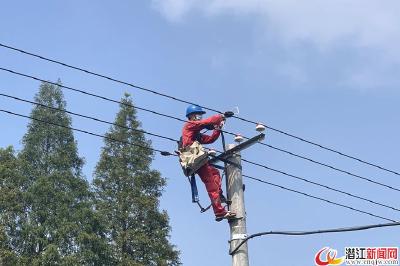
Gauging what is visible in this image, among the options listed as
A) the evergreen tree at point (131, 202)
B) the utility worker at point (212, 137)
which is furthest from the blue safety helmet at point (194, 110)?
the evergreen tree at point (131, 202)

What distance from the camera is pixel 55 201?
35.7 meters

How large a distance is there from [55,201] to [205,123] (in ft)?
86.5

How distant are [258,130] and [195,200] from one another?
1587 mm

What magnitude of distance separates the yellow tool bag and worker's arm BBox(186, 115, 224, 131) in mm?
272

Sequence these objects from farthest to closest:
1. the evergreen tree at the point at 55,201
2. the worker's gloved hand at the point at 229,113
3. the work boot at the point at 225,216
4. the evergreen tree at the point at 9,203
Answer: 1. the evergreen tree at the point at 55,201
2. the evergreen tree at the point at 9,203
3. the worker's gloved hand at the point at 229,113
4. the work boot at the point at 225,216

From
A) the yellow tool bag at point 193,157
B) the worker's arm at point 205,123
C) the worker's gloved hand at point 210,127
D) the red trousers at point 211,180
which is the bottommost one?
the red trousers at point 211,180

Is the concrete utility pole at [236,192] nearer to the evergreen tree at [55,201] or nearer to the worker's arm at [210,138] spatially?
the worker's arm at [210,138]

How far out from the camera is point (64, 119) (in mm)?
38531

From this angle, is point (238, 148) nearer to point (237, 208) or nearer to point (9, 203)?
point (237, 208)

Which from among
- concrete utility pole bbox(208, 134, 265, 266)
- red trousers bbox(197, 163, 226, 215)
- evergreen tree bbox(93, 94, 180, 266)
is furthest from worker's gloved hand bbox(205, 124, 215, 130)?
evergreen tree bbox(93, 94, 180, 266)

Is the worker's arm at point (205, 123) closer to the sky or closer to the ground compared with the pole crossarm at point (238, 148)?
closer to the sky

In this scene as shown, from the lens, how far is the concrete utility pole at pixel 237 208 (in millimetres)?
10242

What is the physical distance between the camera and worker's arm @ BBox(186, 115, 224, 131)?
35.5ft

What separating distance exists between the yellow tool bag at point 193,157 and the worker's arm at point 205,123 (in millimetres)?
272
